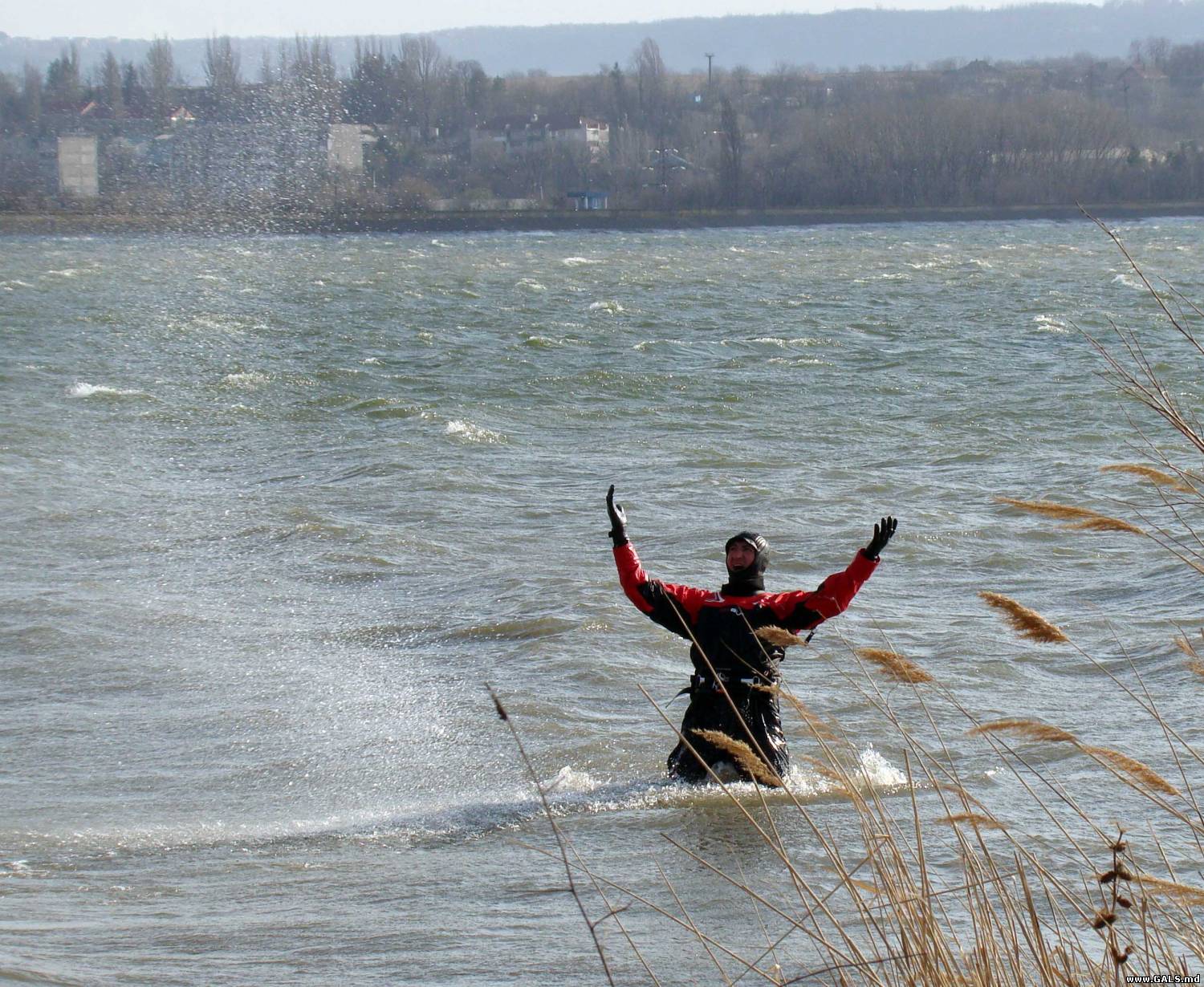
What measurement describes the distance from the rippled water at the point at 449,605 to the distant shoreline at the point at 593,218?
55274 millimetres

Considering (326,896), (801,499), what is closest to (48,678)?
(326,896)

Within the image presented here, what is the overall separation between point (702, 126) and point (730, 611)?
373 ft

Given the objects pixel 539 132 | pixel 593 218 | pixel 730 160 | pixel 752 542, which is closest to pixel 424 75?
pixel 539 132

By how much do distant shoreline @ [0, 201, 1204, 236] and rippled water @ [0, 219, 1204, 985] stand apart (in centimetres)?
5527

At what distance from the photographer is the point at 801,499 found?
44.3 ft

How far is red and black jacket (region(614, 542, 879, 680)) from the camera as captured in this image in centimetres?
573

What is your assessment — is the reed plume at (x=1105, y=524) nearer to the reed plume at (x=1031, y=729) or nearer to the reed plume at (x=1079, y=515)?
the reed plume at (x=1079, y=515)

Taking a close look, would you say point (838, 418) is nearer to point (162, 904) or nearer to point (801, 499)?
point (801, 499)

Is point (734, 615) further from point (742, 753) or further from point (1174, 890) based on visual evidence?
point (1174, 890)

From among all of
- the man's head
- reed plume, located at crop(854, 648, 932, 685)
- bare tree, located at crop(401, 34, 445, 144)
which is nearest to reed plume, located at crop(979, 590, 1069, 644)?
Answer: reed plume, located at crop(854, 648, 932, 685)

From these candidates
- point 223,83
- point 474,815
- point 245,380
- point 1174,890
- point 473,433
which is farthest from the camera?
point 223,83

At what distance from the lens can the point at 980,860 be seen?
4758 mm

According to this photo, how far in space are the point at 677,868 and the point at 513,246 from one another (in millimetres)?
60058

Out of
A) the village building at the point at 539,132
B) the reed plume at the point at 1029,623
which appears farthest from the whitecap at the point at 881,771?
the village building at the point at 539,132
